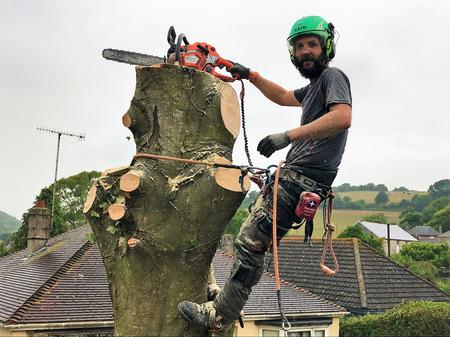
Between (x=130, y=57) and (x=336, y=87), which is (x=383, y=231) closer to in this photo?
(x=130, y=57)

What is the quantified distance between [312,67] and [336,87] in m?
0.38

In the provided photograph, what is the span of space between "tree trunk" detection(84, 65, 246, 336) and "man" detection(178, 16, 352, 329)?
0.58 ft

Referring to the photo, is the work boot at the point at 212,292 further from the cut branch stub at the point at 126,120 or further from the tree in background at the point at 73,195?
the tree in background at the point at 73,195

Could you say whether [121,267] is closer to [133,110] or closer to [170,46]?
[133,110]

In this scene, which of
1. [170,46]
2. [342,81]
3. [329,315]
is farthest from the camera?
[329,315]

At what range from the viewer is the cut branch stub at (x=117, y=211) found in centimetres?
343

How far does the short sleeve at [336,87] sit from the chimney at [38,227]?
13.9 meters

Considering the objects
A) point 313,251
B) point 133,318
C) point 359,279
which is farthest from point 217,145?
point 313,251

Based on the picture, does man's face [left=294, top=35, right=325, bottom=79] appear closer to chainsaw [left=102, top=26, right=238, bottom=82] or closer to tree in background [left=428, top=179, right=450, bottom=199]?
chainsaw [left=102, top=26, right=238, bottom=82]

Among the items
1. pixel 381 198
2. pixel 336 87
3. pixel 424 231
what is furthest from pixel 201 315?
pixel 381 198

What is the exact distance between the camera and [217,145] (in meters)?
3.65

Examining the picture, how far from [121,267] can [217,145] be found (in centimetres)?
115

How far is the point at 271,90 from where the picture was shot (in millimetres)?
4379

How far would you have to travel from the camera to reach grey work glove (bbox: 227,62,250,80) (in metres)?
4.33
